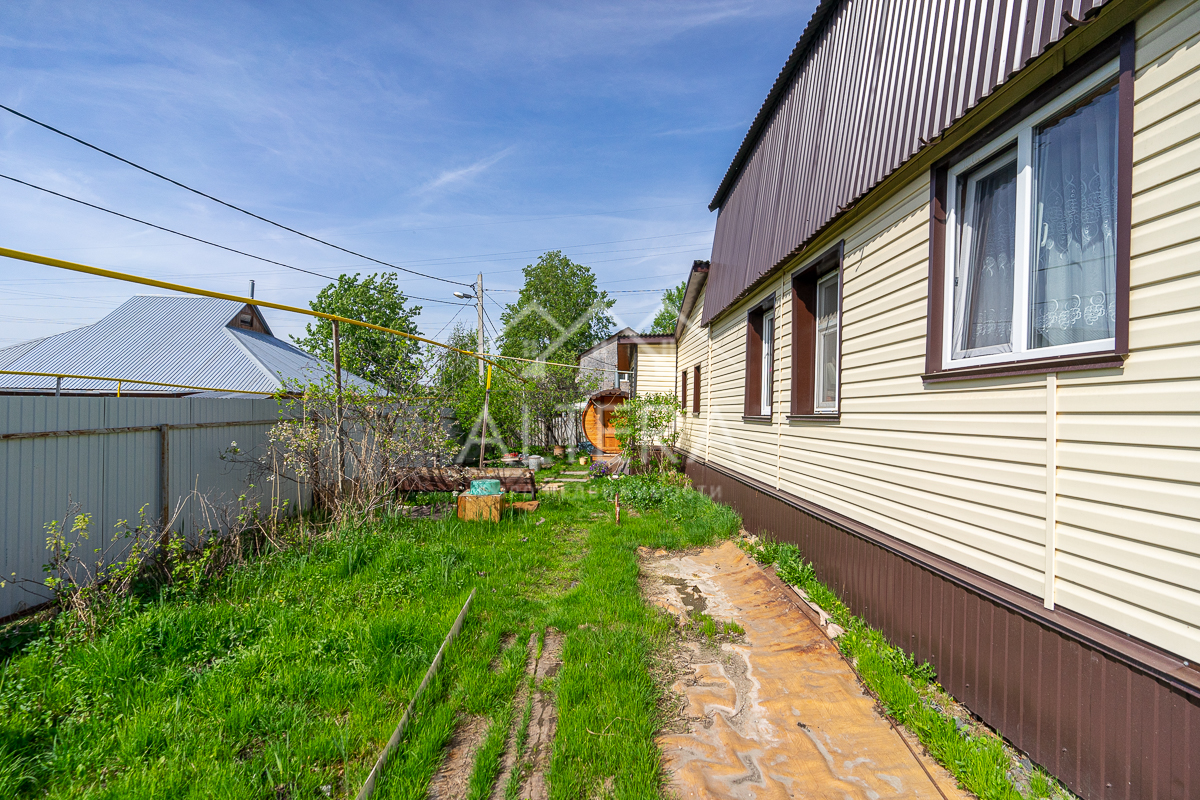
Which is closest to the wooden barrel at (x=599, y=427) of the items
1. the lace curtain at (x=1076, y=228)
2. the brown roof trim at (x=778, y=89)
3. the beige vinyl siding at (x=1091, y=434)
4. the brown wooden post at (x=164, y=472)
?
the brown roof trim at (x=778, y=89)

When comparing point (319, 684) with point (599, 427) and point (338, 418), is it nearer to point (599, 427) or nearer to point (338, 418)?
point (338, 418)

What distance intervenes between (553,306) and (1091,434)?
42.1 m

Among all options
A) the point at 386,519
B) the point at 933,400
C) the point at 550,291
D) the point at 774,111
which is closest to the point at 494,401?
the point at 386,519

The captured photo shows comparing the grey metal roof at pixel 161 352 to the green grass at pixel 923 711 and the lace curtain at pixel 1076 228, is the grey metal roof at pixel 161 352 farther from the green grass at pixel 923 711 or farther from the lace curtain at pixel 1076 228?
the lace curtain at pixel 1076 228

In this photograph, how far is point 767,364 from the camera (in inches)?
281

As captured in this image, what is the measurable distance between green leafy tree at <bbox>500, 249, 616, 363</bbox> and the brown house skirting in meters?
38.2

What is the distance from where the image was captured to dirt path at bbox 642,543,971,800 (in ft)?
7.95

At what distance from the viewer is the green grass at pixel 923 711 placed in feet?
7.39

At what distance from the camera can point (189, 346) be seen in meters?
18.0

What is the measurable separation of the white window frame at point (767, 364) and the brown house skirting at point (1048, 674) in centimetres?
→ 326

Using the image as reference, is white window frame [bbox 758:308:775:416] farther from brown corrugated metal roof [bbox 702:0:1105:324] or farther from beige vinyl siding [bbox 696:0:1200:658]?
beige vinyl siding [bbox 696:0:1200:658]

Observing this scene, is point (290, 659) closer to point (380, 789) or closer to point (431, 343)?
point (380, 789)

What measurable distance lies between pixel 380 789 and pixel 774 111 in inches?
282

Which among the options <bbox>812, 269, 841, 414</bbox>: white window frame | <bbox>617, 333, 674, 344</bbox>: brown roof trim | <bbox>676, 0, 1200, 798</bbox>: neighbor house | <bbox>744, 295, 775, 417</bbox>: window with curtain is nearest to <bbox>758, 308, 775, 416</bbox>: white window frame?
<bbox>744, 295, 775, 417</bbox>: window with curtain
